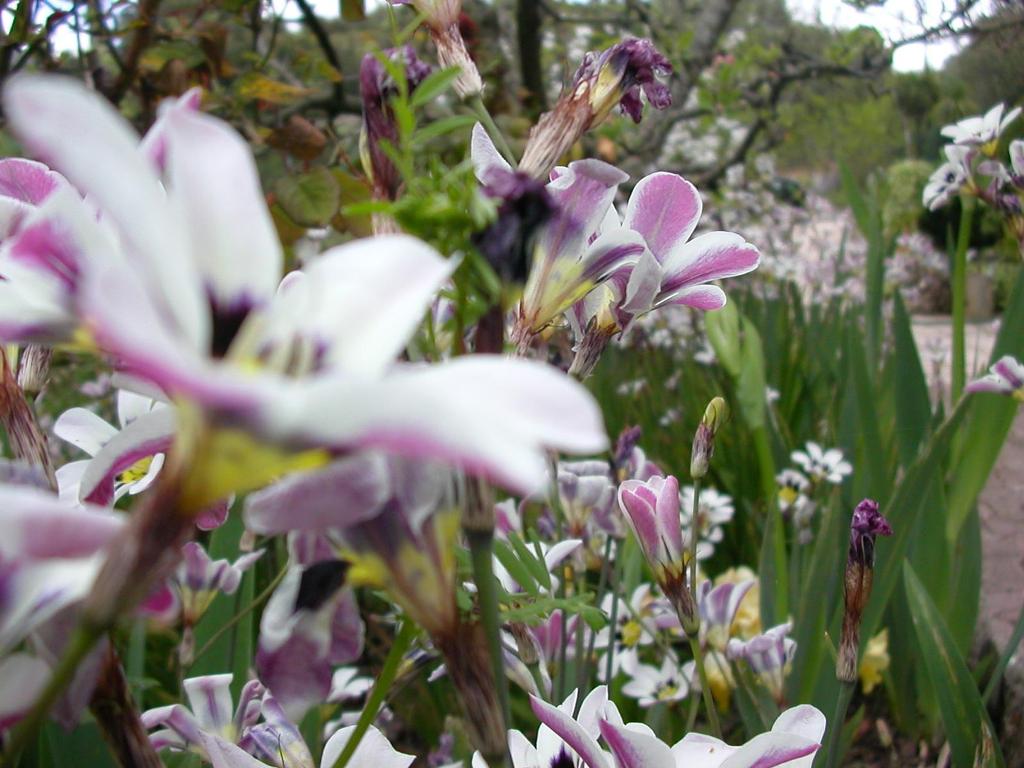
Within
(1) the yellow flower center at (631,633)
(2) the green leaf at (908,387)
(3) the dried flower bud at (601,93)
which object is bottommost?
(1) the yellow flower center at (631,633)

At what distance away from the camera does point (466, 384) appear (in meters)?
0.17

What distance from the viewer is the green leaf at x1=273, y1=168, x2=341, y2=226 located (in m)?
0.98

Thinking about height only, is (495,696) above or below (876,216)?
above

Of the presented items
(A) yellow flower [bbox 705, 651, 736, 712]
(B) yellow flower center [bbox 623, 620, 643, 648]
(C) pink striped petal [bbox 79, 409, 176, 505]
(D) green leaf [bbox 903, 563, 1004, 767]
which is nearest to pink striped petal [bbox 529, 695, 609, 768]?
(C) pink striped petal [bbox 79, 409, 176, 505]

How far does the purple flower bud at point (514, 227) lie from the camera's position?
9.6 inches

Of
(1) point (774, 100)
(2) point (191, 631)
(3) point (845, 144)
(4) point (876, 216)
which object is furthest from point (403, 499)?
(3) point (845, 144)

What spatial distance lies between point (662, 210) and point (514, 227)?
186 mm

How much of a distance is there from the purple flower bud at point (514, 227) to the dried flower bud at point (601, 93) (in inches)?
6.4

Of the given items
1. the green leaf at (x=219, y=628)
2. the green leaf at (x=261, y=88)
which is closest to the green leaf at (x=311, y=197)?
the green leaf at (x=261, y=88)

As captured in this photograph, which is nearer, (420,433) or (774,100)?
(420,433)

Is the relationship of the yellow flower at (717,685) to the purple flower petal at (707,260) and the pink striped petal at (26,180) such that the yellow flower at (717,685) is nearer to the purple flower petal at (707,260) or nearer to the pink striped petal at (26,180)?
the purple flower petal at (707,260)

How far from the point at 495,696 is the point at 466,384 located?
14cm

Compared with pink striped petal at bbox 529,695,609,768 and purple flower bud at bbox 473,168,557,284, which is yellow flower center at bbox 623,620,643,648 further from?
purple flower bud at bbox 473,168,557,284

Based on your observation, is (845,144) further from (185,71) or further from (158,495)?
(158,495)
